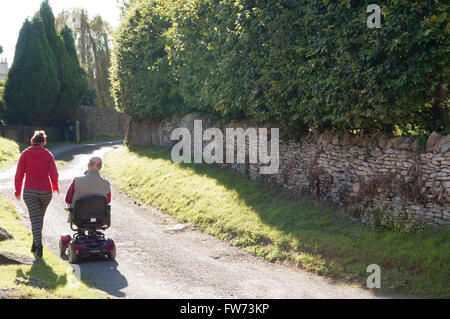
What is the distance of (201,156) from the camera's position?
18250mm

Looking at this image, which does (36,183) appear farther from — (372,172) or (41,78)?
(41,78)

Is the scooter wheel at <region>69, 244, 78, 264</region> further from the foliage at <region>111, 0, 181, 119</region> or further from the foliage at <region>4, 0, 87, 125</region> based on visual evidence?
the foliage at <region>4, 0, 87, 125</region>

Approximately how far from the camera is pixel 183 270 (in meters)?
8.20

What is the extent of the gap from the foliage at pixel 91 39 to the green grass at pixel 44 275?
3743 cm

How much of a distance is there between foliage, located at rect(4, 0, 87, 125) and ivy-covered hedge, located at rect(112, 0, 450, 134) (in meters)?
18.0

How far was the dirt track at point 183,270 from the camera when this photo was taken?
7.00 m

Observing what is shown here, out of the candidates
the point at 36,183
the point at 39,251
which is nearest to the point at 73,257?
the point at 39,251

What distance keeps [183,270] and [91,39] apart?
4067 cm

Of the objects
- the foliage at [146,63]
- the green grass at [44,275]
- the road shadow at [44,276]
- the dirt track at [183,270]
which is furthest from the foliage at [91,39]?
the road shadow at [44,276]

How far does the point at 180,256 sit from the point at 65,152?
22.5 m

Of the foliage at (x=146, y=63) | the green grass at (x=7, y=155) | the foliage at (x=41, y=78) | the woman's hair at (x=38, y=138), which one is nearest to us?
the woman's hair at (x=38, y=138)

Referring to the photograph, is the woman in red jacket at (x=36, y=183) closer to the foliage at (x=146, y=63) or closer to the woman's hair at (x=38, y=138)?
the woman's hair at (x=38, y=138)
